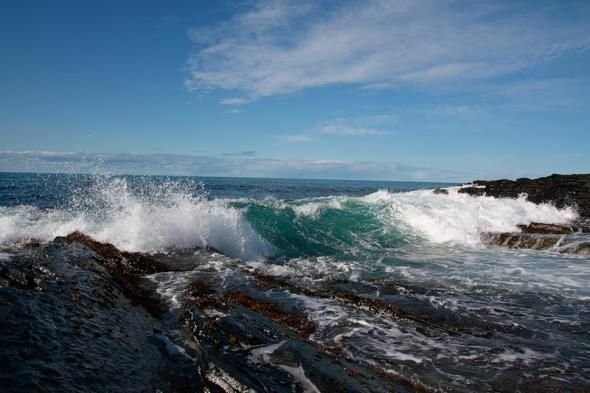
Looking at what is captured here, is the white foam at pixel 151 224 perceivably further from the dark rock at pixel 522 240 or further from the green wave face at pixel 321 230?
the dark rock at pixel 522 240

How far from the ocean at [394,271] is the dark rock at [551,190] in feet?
14.2

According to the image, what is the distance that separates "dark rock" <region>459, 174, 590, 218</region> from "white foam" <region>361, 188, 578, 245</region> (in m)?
2.07

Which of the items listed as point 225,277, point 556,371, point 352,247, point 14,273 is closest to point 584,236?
point 352,247

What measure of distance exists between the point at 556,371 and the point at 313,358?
3229 mm

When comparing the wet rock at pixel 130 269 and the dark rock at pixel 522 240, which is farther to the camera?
the dark rock at pixel 522 240

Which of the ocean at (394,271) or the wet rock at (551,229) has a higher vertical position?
the wet rock at (551,229)

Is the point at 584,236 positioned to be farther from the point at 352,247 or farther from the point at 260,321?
the point at 260,321

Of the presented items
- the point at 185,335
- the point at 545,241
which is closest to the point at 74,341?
the point at 185,335

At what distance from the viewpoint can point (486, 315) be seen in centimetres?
719

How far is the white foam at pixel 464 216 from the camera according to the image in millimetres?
18141

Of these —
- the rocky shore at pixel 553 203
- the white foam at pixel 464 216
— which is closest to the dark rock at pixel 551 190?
the rocky shore at pixel 553 203

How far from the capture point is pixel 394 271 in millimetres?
10898

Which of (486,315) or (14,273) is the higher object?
(14,273)

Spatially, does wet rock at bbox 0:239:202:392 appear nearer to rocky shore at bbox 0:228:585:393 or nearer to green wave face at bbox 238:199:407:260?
rocky shore at bbox 0:228:585:393
